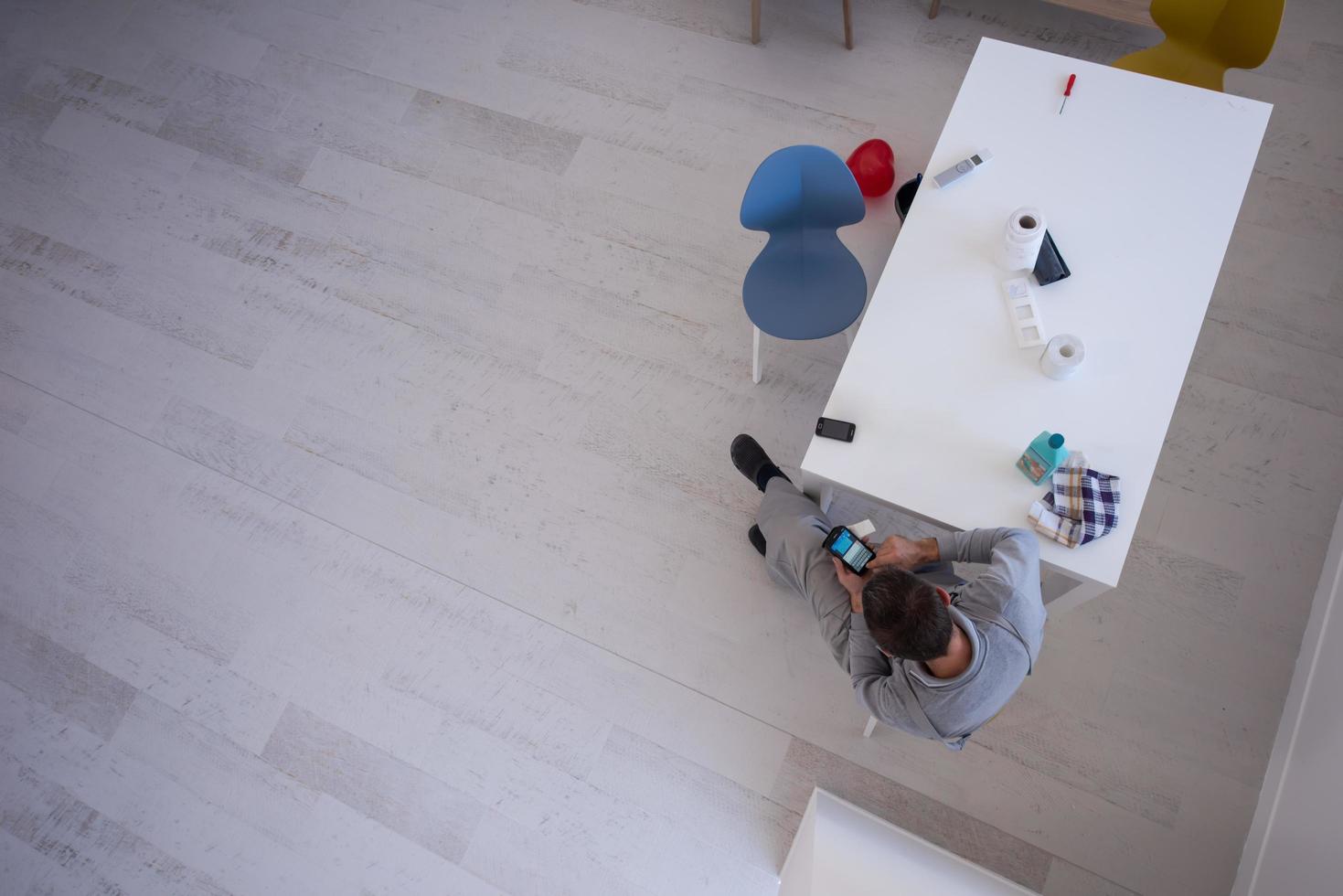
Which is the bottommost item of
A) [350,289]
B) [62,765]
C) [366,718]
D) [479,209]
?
[62,765]

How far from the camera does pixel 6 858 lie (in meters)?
2.83

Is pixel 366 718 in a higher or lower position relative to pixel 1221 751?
lower

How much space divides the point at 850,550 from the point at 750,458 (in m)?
0.72

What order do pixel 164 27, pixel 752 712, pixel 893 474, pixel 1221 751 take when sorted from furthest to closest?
pixel 164 27, pixel 752 712, pixel 1221 751, pixel 893 474

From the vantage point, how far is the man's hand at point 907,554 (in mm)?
2086

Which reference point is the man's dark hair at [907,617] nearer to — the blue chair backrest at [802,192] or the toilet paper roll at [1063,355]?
the toilet paper roll at [1063,355]

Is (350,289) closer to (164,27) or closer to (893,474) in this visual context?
(164,27)

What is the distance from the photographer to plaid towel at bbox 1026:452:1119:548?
6.33ft

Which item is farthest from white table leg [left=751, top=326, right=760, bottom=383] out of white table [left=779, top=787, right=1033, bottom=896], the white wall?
the white wall

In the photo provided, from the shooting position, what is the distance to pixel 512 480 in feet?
9.85

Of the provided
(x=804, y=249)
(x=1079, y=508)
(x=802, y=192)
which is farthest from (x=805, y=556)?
(x=802, y=192)

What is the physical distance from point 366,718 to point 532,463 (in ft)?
3.31

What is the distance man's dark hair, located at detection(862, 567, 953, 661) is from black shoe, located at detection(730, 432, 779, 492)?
978 mm

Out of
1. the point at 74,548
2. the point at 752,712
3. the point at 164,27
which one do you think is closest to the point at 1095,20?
the point at 752,712
